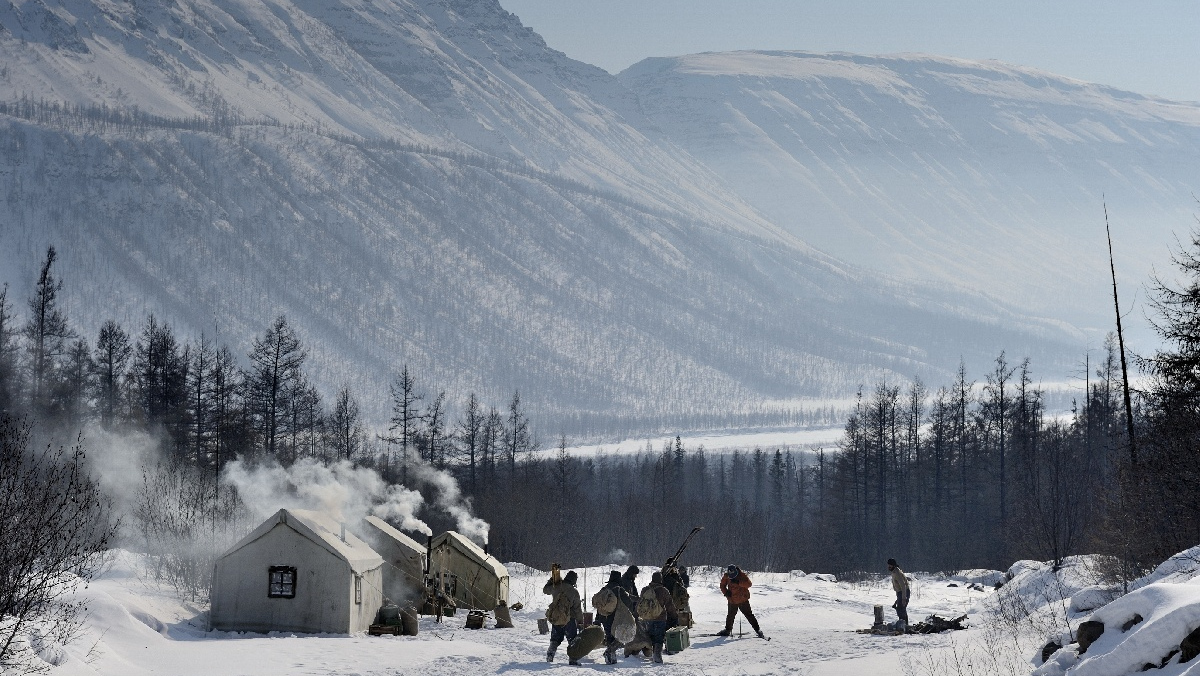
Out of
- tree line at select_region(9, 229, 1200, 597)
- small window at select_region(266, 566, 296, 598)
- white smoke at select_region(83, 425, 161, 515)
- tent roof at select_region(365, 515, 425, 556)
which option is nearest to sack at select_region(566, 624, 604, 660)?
small window at select_region(266, 566, 296, 598)

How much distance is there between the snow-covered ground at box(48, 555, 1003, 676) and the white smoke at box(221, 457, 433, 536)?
20.1 ft

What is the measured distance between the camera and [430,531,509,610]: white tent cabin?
38.9 metres

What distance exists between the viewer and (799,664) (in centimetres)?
2250

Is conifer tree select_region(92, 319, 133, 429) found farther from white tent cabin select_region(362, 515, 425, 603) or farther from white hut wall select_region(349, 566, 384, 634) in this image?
white hut wall select_region(349, 566, 384, 634)

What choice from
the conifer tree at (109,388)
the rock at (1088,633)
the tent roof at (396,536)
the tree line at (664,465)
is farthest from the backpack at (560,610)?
the conifer tree at (109,388)

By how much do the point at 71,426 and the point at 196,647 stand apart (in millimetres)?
39007

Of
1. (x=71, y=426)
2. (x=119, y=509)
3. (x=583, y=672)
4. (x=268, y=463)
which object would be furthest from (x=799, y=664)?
(x=71, y=426)

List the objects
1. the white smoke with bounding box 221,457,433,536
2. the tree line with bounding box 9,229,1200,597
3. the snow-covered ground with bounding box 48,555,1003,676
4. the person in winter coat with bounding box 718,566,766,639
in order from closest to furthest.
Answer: the snow-covered ground with bounding box 48,555,1003,676, the person in winter coat with bounding box 718,566,766,639, the white smoke with bounding box 221,457,433,536, the tree line with bounding box 9,229,1200,597

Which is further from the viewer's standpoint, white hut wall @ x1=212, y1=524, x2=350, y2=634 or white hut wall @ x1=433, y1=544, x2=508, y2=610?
white hut wall @ x1=433, y1=544, x2=508, y2=610

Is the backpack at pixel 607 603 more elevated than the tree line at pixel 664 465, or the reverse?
the tree line at pixel 664 465

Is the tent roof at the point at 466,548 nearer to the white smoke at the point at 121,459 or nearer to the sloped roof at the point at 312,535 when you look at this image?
the sloped roof at the point at 312,535

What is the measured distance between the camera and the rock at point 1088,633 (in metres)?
15.4

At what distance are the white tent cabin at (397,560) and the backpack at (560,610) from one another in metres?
13.4

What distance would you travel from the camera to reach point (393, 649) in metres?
26.5
